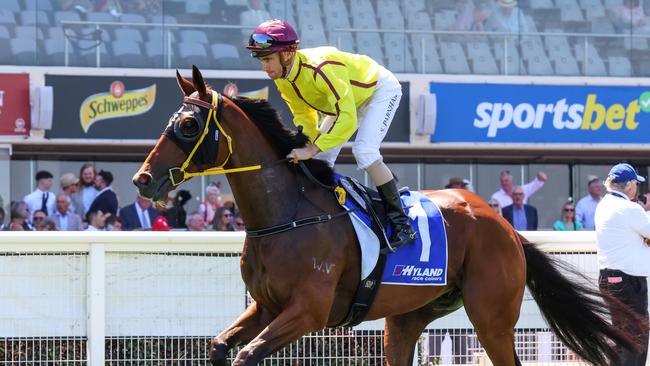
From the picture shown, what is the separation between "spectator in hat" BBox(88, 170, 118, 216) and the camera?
1062 centimetres

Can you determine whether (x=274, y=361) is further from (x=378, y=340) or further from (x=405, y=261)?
(x=405, y=261)

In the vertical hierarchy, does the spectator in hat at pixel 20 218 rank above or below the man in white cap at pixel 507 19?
below

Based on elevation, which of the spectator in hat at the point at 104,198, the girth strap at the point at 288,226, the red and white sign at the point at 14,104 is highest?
the red and white sign at the point at 14,104

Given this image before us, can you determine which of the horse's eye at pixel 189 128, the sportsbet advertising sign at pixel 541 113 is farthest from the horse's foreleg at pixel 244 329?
the sportsbet advertising sign at pixel 541 113

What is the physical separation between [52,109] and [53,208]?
1.37 m

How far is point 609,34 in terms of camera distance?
13.9 metres

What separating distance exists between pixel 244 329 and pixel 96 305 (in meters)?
1.45

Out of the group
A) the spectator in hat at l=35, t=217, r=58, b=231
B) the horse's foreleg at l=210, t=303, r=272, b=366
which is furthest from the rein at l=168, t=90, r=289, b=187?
the spectator in hat at l=35, t=217, r=58, b=231

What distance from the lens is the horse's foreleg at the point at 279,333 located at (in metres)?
5.01

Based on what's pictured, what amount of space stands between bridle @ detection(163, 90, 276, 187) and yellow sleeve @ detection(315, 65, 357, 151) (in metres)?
0.34

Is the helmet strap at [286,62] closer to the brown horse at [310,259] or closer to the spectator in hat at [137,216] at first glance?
the brown horse at [310,259]

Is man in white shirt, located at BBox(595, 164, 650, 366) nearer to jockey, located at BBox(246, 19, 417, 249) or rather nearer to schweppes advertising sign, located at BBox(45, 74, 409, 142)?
jockey, located at BBox(246, 19, 417, 249)

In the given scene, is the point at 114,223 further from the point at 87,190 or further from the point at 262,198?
the point at 262,198

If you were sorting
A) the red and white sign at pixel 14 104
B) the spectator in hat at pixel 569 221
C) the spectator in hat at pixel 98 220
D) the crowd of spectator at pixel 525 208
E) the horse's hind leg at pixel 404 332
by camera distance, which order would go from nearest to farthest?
1. the horse's hind leg at pixel 404 332
2. the spectator in hat at pixel 98 220
3. the red and white sign at pixel 14 104
4. the crowd of spectator at pixel 525 208
5. the spectator in hat at pixel 569 221
